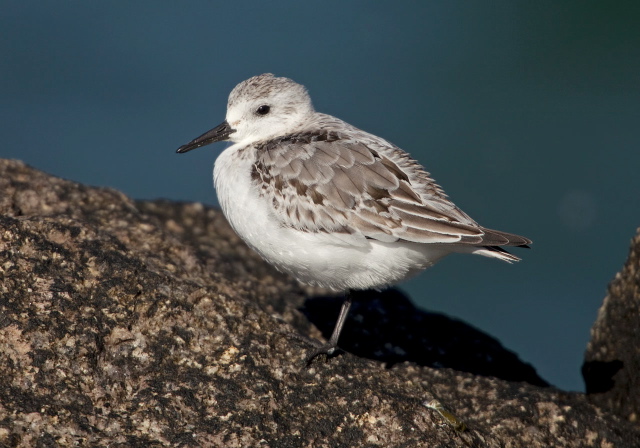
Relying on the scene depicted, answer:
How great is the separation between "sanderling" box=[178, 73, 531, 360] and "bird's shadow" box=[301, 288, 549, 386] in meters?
0.66

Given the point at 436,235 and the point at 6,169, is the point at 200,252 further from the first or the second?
the point at 436,235

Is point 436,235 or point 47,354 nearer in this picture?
point 47,354

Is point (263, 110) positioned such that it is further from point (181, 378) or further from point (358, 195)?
point (181, 378)

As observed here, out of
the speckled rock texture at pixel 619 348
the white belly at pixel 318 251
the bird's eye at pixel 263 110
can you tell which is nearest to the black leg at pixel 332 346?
the white belly at pixel 318 251

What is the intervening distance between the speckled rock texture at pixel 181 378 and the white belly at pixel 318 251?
1.31 ft

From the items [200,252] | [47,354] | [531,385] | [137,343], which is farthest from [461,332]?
[47,354]

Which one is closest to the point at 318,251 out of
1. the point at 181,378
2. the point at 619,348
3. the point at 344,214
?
the point at 344,214

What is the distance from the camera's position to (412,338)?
5734 millimetres

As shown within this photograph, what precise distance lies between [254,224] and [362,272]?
30.1 inches

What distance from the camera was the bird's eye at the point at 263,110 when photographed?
5.48 meters

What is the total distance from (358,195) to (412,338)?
64.4 inches

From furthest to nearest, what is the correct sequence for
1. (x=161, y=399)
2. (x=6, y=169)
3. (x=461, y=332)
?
(x=461, y=332)
(x=6, y=169)
(x=161, y=399)

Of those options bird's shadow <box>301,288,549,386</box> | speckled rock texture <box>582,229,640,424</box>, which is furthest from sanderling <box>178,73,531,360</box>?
speckled rock texture <box>582,229,640,424</box>

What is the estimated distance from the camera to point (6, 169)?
5.50 meters
